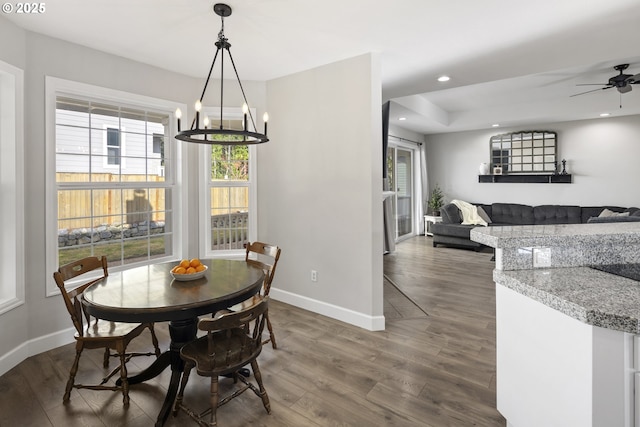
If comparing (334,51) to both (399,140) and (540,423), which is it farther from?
(399,140)

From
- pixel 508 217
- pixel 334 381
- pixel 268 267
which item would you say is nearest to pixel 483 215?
pixel 508 217

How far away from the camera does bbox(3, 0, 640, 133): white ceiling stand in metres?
2.31

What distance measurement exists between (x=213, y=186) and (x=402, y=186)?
5.24 meters

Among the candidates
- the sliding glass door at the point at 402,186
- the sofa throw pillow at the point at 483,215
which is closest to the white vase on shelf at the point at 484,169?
the sofa throw pillow at the point at 483,215

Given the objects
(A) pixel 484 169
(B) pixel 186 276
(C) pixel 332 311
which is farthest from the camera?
(A) pixel 484 169

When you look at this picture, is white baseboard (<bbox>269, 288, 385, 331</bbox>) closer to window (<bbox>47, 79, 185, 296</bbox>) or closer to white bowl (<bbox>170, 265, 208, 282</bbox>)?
window (<bbox>47, 79, 185, 296</bbox>)

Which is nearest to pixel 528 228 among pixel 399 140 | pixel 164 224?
pixel 164 224

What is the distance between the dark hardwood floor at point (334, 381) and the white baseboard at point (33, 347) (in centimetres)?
6

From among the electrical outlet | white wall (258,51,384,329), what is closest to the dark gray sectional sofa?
white wall (258,51,384,329)

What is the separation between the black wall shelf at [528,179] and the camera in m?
6.92

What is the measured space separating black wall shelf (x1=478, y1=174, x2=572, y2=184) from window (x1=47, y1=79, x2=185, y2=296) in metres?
7.05

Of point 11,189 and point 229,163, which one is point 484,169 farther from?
point 11,189

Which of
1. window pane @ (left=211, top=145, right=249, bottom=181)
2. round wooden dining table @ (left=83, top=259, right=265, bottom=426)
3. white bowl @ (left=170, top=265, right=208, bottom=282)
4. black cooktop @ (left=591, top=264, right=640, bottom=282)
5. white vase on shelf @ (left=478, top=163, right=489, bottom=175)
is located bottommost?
round wooden dining table @ (left=83, top=259, right=265, bottom=426)

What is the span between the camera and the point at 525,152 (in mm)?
7387
